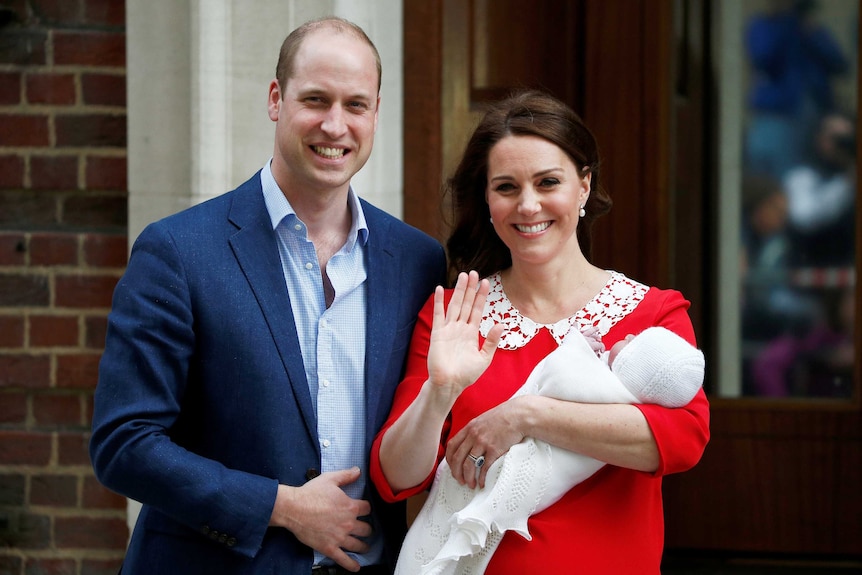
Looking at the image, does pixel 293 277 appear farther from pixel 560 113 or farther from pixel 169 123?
pixel 169 123

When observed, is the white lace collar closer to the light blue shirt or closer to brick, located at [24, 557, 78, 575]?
the light blue shirt

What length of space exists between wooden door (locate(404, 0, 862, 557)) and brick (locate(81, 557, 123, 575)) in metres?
1.75

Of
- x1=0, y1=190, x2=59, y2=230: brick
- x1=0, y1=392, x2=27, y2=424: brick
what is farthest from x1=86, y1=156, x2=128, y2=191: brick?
x1=0, y1=392, x2=27, y2=424: brick

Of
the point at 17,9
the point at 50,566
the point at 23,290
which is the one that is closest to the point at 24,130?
the point at 17,9

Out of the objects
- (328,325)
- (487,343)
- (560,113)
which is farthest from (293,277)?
(560,113)

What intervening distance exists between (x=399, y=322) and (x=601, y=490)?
0.53 metres

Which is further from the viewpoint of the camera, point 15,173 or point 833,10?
point 833,10

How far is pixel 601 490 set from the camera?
208 cm

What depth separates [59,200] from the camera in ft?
9.82

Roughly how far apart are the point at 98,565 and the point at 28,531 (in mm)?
214

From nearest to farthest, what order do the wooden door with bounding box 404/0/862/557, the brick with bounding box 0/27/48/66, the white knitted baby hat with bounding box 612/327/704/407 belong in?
the white knitted baby hat with bounding box 612/327/704/407 < the brick with bounding box 0/27/48/66 < the wooden door with bounding box 404/0/862/557

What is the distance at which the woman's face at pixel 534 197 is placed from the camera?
Answer: 220 centimetres

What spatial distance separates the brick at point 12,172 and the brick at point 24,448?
0.68 m

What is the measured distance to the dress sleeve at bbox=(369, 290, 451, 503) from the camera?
2.13 metres
